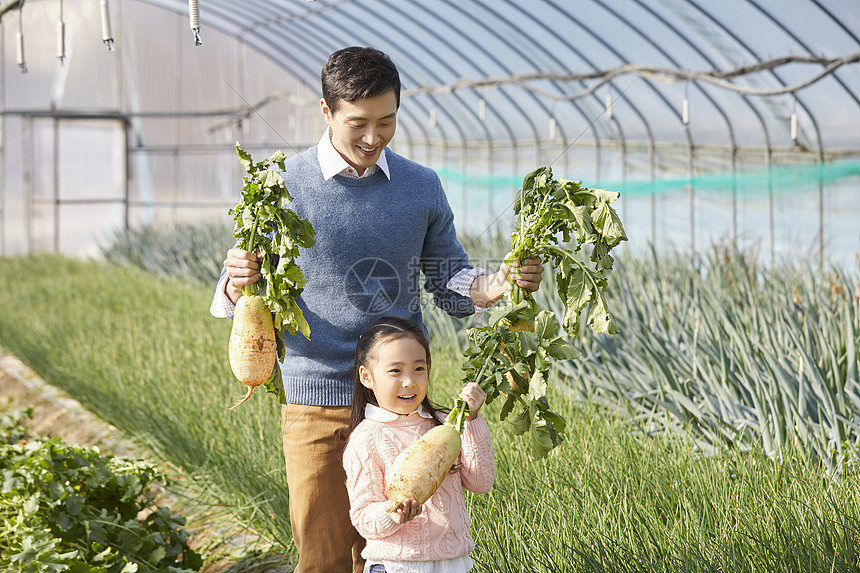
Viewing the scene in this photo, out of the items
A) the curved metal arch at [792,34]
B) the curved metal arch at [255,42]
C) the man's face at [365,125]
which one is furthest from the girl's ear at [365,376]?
the curved metal arch at [255,42]

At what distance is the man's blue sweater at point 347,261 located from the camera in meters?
1.65

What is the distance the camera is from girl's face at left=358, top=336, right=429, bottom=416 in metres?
1.42

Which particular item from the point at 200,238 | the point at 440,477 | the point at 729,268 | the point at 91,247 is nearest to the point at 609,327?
the point at 440,477

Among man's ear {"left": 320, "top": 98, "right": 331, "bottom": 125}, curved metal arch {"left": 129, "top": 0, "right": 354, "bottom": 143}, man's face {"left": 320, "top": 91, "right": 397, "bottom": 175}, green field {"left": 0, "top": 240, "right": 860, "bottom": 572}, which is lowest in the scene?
green field {"left": 0, "top": 240, "right": 860, "bottom": 572}

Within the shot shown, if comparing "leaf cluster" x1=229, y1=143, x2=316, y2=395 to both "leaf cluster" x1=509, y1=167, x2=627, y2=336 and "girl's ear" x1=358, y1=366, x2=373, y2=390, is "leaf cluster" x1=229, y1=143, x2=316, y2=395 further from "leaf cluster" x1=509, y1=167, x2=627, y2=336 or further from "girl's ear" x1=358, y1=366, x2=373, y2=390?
"leaf cluster" x1=509, y1=167, x2=627, y2=336

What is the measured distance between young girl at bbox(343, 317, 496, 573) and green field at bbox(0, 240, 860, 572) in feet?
1.13

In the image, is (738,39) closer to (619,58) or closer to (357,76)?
(619,58)

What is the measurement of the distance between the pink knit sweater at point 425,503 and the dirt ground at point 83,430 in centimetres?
100

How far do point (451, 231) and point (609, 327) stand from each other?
542mm

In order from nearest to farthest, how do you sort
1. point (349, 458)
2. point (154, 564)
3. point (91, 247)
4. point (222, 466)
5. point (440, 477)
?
→ 1. point (440, 477)
2. point (349, 458)
3. point (154, 564)
4. point (222, 466)
5. point (91, 247)

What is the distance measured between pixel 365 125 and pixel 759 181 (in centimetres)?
657

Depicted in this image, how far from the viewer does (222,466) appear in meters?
2.73

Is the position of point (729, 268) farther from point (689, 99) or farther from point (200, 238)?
point (200, 238)

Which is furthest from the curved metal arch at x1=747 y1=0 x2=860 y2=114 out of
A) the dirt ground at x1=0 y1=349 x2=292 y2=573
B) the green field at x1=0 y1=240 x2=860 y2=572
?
the dirt ground at x1=0 y1=349 x2=292 y2=573
